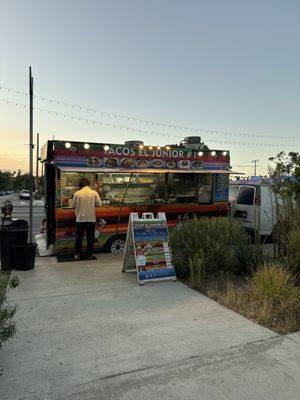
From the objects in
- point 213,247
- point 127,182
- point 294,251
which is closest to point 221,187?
point 127,182

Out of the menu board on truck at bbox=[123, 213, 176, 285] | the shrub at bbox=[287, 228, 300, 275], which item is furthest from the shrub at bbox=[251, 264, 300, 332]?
the menu board on truck at bbox=[123, 213, 176, 285]

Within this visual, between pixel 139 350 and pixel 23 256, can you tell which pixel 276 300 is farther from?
pixel 23 256

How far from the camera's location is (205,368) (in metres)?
3.77

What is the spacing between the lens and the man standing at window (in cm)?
843

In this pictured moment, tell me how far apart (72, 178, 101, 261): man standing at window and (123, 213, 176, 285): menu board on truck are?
1.47 metres

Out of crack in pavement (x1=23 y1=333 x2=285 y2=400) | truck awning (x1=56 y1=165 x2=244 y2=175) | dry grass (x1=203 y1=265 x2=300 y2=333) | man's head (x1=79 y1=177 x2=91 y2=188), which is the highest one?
truck awning (x1=56 y1=165 x2=244 y2=175)

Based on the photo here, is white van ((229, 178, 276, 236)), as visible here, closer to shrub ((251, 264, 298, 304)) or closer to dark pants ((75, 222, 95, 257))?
dark pants ((75, 222, 95, 257))

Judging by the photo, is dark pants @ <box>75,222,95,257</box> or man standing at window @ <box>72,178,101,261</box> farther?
dark pants @ <box>75,222,95,257</box>

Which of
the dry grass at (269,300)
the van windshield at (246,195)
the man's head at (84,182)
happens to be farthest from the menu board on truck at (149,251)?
the van windshield at (246,195)

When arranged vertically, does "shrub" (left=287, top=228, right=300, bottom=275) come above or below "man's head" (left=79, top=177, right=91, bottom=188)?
below

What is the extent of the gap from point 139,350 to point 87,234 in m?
4.72

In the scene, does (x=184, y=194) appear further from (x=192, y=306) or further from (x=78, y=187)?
(x=192, y=306)

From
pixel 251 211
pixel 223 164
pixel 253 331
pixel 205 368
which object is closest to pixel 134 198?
pixel 223 164

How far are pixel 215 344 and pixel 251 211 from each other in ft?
25.1
